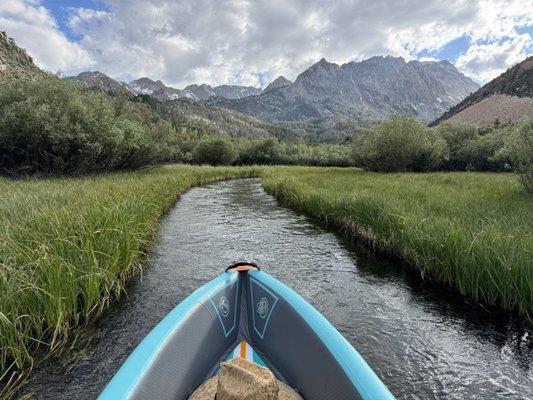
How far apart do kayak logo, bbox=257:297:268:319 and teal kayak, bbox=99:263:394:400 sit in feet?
0.04

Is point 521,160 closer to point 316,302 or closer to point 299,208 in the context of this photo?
point 299,208

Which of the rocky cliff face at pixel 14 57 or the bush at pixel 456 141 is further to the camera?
the rocky cliff face at pixel 14 57

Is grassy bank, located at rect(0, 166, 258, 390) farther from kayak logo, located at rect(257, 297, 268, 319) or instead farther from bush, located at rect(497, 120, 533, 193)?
bush, located at rect(497, 120, 533, 193)

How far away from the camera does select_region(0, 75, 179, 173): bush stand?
16.9 metres

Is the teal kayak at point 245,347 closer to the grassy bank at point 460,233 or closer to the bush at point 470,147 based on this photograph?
the grassy bank at point 460,233

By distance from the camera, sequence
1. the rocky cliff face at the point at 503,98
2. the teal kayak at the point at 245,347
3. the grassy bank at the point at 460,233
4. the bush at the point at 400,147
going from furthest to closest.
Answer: the rocky cliff face at the point at 503,98, the bush at the point at 400,147, the grassy bank at the point at 460,233, the teal kayak at the point at 245,347

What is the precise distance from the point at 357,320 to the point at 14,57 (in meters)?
75.7

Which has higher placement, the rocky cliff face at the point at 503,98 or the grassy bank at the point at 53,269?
the rocky cliff face at the point at 503,98

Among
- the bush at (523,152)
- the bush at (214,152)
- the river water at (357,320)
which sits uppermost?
the bush at (214,152)

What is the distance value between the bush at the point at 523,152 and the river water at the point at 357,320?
7.81 meters

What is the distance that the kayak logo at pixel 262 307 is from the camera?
4257mm

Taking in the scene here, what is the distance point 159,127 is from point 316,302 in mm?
29197

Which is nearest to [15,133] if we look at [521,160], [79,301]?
[79,301]


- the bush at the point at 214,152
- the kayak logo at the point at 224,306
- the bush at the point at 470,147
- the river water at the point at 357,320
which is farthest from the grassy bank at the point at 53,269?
the bush at the point at 214,152
